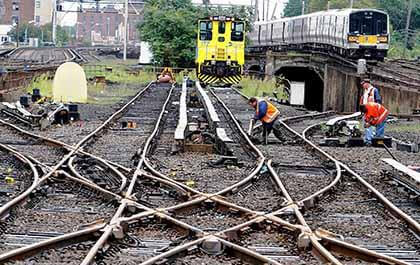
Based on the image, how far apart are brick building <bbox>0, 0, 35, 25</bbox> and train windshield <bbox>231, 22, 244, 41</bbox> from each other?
3765 inches

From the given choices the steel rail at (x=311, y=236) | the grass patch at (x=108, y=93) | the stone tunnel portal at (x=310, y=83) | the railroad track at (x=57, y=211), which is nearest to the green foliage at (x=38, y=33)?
the stone tunnel portal at (x=310, y=83)

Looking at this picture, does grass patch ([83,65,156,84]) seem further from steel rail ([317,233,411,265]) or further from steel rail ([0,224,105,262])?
steel rail ([317,233,411,265])

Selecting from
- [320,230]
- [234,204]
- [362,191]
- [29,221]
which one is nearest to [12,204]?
[29,221]

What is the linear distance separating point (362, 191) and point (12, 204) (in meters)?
4.87

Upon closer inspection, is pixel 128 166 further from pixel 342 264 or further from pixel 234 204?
pixel 342 264

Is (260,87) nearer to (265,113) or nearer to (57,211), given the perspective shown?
(265,113)

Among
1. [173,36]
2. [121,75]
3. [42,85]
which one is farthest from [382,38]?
[173,36]

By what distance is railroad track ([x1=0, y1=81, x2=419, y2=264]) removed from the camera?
24.0 feet

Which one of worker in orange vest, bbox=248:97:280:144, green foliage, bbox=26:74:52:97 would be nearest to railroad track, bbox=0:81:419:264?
worker in orange vest, bbox=248:97:280:144

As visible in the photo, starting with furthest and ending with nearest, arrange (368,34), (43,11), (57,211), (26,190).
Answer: (43,11), (368,34), (26,190), (57,211)

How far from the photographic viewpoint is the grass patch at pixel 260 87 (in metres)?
38.0

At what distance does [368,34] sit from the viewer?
39750 mm

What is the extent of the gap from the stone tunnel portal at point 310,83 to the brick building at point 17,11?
8106cm

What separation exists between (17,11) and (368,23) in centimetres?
9950
